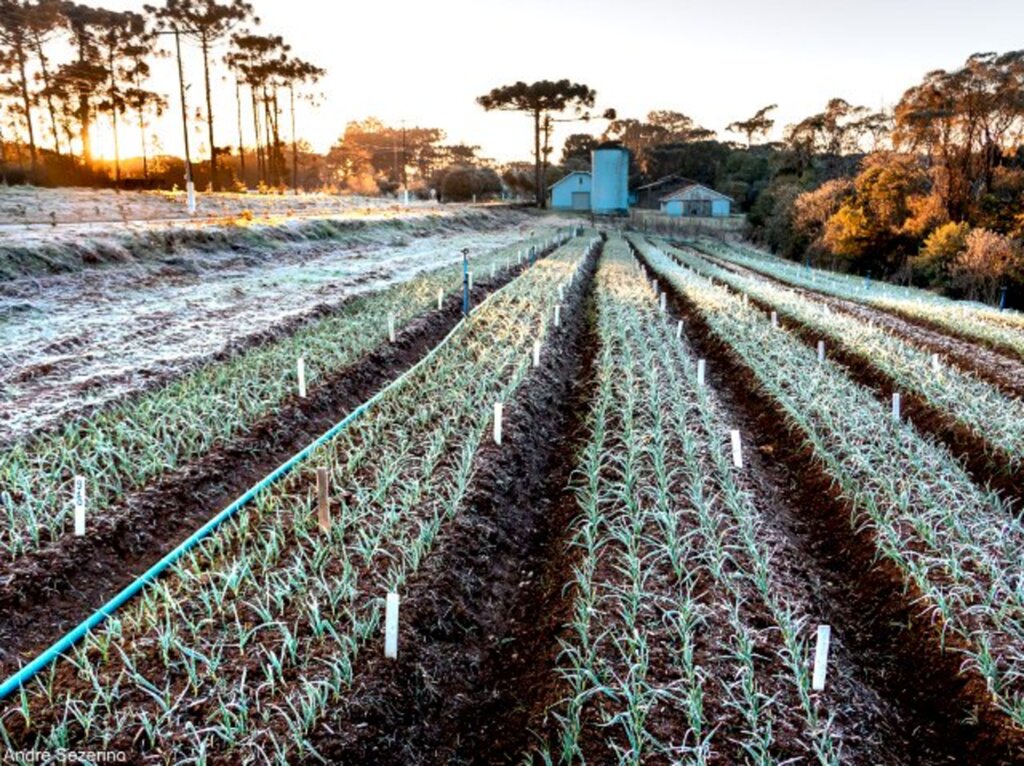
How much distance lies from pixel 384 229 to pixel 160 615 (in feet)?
88.9

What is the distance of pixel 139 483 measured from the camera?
233 inches

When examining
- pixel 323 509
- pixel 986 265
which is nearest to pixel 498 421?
pixel 323 509

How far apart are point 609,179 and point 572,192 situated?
3.92 metres

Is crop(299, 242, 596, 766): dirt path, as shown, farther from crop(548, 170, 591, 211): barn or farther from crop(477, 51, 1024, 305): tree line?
crop(548, 170, 591, 211): barn

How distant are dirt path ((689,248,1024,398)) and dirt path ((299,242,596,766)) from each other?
727cm

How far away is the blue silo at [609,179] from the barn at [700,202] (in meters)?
4.80

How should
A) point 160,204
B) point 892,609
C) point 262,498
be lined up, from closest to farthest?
point 892,609, point 262,498, point 160,204

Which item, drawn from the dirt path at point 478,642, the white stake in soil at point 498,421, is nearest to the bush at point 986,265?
the dirt path at point 478,642

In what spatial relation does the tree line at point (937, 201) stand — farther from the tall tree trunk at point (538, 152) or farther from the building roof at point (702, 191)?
the tall tree trunk at point (538, 152)

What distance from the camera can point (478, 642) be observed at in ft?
14.4

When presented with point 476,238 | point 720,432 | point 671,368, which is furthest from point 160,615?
point 476,238

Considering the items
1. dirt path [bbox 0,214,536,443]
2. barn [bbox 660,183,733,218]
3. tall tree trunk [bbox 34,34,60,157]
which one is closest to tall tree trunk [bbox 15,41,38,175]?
tall tree trunk [bbox 34,34,60,157]

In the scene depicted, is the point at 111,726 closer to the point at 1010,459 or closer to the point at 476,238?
the point at 1010,459

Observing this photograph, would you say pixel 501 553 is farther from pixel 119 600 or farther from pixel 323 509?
pixel 119 600
